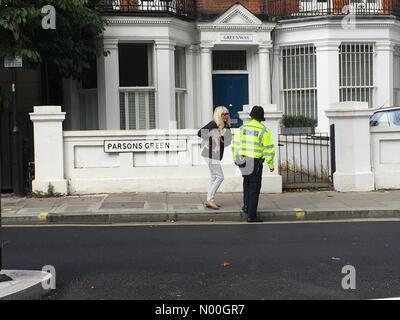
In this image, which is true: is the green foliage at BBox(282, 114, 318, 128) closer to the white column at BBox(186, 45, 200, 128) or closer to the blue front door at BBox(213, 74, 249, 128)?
the blue front door at BBox(213, 74, 249, 128)

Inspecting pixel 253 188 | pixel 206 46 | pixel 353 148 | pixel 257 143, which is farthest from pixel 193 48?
pixel 253 188

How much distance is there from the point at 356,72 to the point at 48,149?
32.0 feet

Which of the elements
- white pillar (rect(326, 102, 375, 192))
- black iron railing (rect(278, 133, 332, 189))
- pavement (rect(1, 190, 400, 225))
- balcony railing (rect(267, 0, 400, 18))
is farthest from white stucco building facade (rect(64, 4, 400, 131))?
pavement (rect(1, 190, 400, 225))

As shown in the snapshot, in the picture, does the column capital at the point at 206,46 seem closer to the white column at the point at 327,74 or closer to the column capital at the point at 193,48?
the column capital at the point at 193,48

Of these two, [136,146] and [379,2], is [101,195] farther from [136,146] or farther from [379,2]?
[379,2]

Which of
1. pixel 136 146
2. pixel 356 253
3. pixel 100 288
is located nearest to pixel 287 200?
pixel 136 146

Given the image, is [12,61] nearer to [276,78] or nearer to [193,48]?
[193,48]

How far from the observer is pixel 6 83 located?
16.7 metres

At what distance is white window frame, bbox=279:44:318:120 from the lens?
57.4ft

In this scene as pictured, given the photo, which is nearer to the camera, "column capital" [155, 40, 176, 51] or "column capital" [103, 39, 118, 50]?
"column capital" [103, 39, 118, 50]

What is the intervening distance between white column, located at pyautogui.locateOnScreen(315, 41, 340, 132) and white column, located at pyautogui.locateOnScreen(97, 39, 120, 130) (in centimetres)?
580

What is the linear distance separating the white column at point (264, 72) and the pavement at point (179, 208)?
587 cm
